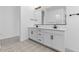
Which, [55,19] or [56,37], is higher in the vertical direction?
[55,19]

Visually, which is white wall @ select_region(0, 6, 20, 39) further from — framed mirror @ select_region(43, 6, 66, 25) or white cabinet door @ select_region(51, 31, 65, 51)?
white cabinet door @ select_region(51, 31, 65, 51)

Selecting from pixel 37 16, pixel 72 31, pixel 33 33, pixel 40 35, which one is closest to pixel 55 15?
pixel 40 35

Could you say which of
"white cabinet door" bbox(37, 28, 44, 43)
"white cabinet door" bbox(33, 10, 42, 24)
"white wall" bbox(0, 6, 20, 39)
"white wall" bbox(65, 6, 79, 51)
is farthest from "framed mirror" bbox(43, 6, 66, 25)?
"white wall" bbox(0, 6, 20, 39)

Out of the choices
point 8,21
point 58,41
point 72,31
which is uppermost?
point 8,21

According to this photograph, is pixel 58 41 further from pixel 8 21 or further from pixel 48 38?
pixel 8 21

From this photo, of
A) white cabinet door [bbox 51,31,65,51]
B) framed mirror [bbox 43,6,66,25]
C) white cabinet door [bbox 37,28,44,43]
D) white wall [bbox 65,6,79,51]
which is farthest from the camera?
white cabinet door [bbox 37,28,44,43]

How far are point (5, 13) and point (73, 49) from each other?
14.6ft

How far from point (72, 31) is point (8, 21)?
4249 millimetres

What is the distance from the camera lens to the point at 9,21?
5543mm

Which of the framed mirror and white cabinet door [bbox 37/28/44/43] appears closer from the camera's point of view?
the framed mirror

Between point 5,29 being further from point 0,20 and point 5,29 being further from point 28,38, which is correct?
point 28,38

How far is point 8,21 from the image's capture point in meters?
5.48

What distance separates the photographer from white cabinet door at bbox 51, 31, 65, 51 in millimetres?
2650
